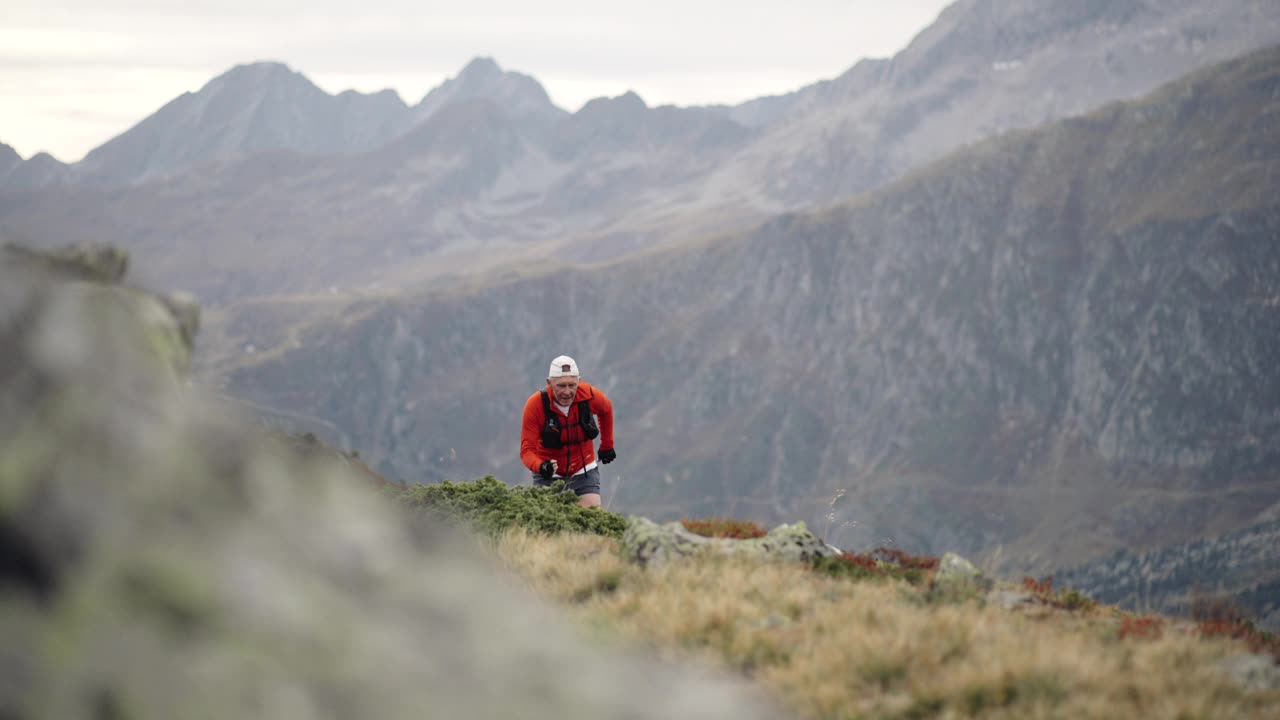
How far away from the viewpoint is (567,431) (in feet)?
53.3

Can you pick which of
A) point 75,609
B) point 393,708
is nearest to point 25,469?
point 75,609

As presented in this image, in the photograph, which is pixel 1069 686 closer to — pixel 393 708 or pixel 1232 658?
pixel 1232 658

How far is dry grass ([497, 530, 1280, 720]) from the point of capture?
7.29 m

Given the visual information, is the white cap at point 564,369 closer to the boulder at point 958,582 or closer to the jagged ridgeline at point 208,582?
the boulder at point 958,582

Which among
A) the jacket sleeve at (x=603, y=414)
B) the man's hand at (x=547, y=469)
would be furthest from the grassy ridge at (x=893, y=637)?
the jacket sleeve at (x=603, y=414)

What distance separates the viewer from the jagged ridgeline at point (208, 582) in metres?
4.46

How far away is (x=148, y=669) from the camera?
4.45 meters

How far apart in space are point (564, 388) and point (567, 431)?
770mm

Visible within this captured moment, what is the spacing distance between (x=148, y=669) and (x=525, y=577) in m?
5.93

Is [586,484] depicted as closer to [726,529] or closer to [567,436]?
[567,436]

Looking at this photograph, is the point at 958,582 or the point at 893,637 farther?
the point at 958,582

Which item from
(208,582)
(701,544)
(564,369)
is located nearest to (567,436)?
(564,369)

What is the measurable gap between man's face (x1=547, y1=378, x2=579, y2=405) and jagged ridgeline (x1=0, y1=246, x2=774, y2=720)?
31.7 feet

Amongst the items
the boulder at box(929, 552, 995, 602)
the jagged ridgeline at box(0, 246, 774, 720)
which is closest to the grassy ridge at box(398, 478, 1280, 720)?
the boulder at box(929, 552, 995, 602)
